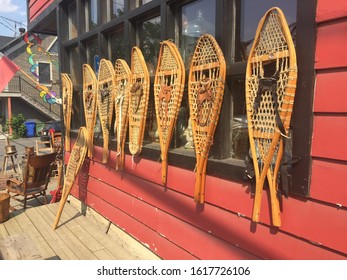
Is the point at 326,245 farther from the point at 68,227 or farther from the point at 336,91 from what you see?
the point at 68,227

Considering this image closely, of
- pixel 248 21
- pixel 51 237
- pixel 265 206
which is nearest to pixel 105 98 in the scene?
pixel 51 237

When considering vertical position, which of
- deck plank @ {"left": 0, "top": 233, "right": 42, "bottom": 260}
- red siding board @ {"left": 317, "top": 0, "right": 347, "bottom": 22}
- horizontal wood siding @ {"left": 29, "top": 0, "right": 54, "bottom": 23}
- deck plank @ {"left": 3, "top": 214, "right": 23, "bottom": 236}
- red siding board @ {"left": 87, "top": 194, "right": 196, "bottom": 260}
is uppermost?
horizontal wood siding @ {"left": 29, "top": 0, "right": 54, "bottom": 23}

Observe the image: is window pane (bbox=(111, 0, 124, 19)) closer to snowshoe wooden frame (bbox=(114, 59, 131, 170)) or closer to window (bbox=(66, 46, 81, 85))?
snowshoe wooden frame (bbox=(114, 59, 131, 170))

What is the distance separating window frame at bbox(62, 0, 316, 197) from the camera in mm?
1646

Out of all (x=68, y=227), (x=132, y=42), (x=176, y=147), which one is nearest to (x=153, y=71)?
(x=132, y=42)

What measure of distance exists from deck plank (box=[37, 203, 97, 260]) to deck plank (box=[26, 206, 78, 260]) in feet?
0.14

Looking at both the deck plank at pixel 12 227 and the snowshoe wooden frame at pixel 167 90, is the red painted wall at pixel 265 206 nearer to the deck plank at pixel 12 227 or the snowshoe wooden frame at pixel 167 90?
the snowshoe wooden frame at pixel 167 90

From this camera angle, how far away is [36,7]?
19.5 feet

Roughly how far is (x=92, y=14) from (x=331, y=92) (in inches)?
140

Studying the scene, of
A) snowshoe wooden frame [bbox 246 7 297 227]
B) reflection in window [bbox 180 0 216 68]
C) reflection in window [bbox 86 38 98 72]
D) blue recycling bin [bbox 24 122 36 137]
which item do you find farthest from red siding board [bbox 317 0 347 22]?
blue recycling bin [bbox 24 122 36 137]

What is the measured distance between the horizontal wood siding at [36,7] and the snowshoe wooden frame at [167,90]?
361 centimetres

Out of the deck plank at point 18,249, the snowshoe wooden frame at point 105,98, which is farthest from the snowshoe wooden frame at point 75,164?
the deck plank at point 18,249

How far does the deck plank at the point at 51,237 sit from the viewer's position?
10.6 feet

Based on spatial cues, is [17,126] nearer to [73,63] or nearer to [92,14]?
[73,63]
